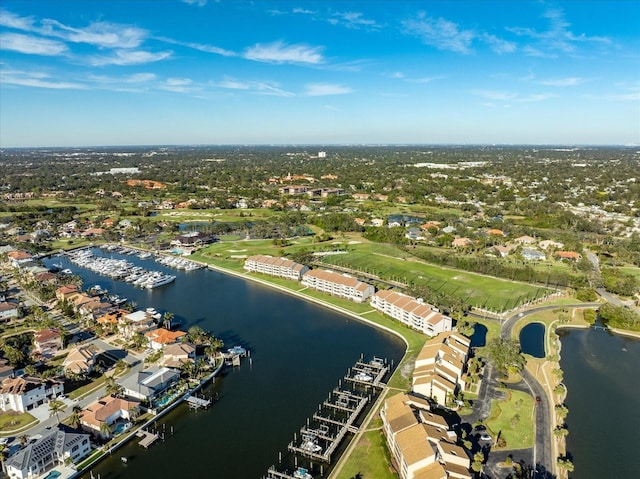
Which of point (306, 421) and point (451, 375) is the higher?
point (451, 375)

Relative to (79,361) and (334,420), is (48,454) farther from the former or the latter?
(334,420)

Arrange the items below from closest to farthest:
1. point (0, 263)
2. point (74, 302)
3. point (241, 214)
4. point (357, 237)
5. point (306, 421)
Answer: point (306, 421) < point (74, 302) < point (0, 263) < point (357, 237) < point (241, 214)

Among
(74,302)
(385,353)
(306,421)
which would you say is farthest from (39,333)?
(385,353)

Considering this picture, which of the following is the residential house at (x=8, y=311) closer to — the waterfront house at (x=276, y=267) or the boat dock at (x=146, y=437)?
the boat dock at (x=146, y=437)

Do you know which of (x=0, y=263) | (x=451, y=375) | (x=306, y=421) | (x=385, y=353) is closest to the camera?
(x=306, y=421)

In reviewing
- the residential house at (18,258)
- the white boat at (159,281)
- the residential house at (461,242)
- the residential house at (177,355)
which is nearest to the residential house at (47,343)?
the residential house at (177,355)

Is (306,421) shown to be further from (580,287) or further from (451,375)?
(580,287)

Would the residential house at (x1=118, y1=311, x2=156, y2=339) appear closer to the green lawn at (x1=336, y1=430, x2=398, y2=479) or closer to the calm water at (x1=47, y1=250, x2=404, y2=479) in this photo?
the calm water at (x1=47, y1=250, x2=404, y2=479)
